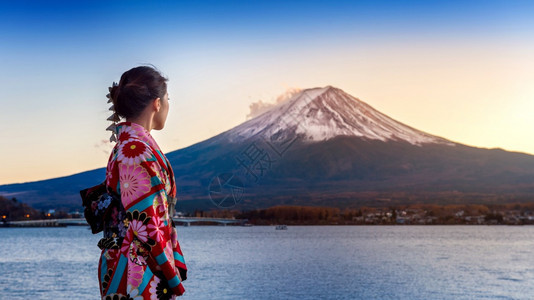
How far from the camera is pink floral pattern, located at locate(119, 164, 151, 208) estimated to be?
1.55 m

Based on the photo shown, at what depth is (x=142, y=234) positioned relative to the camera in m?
1.54

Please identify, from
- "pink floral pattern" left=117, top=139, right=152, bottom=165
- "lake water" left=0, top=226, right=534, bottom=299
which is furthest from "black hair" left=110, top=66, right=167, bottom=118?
"lake water" left=0, top=226, right=534, bottom=299

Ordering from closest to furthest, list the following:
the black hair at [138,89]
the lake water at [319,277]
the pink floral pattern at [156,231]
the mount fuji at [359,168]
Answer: the pink floral pattern at [156,231] → the black hair at [138,89] → the lake water at [319,277] → the mount fuji at [359,168]

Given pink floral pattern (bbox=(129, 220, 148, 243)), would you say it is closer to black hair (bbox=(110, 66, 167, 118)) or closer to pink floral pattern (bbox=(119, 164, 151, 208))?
pink floral pattern (bbox=(119, 164, 151, 208))

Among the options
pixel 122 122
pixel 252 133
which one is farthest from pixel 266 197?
pixel 122 122

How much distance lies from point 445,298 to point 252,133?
55.7 meters

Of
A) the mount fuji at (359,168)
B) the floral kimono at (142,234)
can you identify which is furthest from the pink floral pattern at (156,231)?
the mount fuji at (359,168)

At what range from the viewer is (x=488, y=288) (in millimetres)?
22672

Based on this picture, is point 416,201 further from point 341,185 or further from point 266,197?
point 266,197

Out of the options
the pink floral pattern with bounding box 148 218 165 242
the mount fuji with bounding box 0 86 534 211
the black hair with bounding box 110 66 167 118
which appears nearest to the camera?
the pink floral pattern with bounding box 148 218 165 242

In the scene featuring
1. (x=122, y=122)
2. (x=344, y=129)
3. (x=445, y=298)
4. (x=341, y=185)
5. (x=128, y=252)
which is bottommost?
(x=445, y=298)

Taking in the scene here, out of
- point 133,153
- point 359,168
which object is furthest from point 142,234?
point 359,168

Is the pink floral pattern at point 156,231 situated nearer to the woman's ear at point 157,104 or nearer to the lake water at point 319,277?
the woman's ear at point 157,104

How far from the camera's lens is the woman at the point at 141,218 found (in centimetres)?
154
